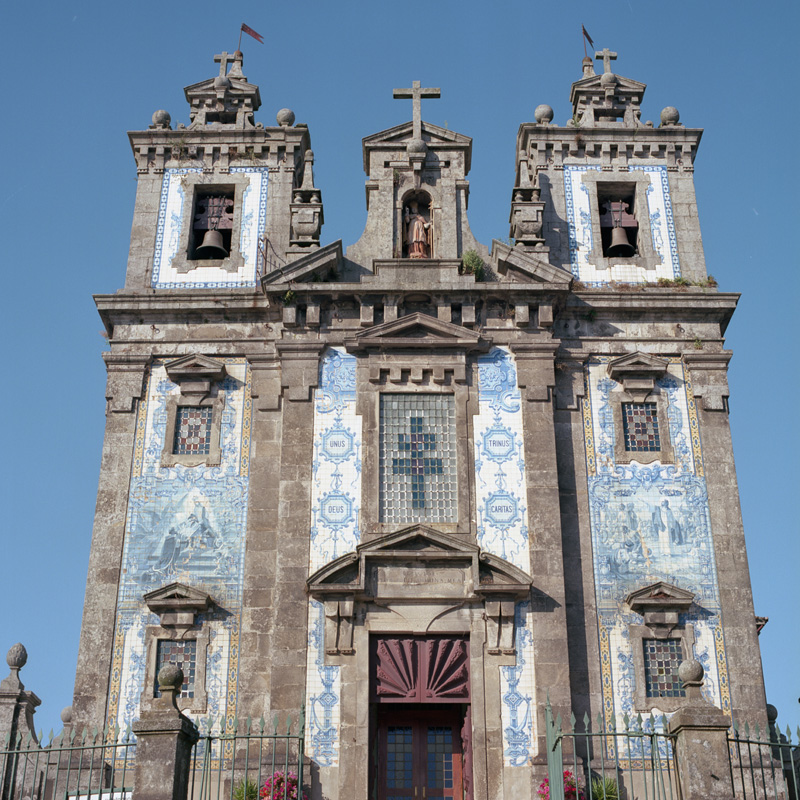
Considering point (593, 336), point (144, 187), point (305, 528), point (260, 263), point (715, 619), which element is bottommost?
point (715, 619)

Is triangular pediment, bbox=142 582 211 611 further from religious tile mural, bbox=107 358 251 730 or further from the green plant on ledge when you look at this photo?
the green plant on ledge

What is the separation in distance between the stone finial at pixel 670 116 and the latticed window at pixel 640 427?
7055 millimetres

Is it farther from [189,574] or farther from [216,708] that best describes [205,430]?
[216,708]

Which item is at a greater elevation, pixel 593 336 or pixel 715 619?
pixel 593 336

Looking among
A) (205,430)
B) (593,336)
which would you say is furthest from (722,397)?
(205,430)

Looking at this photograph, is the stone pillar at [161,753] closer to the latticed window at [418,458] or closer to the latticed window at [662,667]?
the latticed window at [418,458]

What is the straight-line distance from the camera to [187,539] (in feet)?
69.7

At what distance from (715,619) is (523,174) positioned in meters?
10.3

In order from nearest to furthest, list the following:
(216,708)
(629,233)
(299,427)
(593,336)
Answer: (216,708) < (299,427) < (593,336) < (629,233)

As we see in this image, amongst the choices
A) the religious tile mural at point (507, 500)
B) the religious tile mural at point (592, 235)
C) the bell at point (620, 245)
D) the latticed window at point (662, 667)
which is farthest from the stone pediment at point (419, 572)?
the bell at point (620, 245)

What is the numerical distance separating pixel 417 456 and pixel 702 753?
856 centimetres

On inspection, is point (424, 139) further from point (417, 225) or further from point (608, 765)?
point (608, 765)

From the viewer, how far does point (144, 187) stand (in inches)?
995

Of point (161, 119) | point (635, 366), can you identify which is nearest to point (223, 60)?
point (161, 119)
